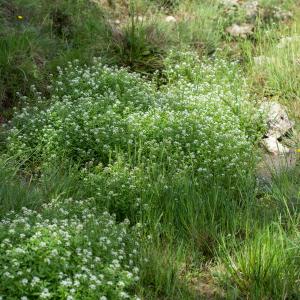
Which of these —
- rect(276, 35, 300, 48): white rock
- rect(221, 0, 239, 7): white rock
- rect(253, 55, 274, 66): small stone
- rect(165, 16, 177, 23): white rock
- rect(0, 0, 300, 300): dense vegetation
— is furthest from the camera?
rect(221, 0, 239, 7): white rock

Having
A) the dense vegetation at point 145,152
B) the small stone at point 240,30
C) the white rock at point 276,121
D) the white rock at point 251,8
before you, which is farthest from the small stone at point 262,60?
the white rock at point 251,8

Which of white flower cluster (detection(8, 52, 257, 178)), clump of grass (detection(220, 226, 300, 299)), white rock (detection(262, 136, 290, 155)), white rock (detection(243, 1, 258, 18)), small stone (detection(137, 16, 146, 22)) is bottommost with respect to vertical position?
white rock (detection(262, 136, 290, 155))

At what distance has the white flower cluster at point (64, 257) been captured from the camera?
10.6 feet

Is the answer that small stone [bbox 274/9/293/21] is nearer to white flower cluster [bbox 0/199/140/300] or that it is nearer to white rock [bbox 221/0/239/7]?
white rock [bbox 221/0/239/7]

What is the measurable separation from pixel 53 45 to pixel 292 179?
340cm

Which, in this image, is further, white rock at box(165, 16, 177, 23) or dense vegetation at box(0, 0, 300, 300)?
white rock at box(165, 16, 177, 23)

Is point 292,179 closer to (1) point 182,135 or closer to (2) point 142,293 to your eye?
(1) point 182,135

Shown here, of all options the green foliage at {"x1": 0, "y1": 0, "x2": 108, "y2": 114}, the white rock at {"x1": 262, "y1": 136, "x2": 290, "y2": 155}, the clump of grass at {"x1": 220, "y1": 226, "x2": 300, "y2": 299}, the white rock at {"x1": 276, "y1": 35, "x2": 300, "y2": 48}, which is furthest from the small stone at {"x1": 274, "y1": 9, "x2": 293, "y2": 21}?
the clump of grass at {"x1": 220, "y1": 226, "x2": 300, "y2": 299}

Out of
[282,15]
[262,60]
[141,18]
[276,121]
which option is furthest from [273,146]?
[282,15]

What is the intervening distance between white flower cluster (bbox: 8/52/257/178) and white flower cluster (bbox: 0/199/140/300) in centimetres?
137

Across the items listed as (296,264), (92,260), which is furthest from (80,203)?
(296,264)

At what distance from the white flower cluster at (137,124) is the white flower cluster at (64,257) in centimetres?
137

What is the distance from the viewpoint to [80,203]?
4363mm

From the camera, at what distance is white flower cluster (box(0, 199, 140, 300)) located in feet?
10.6
